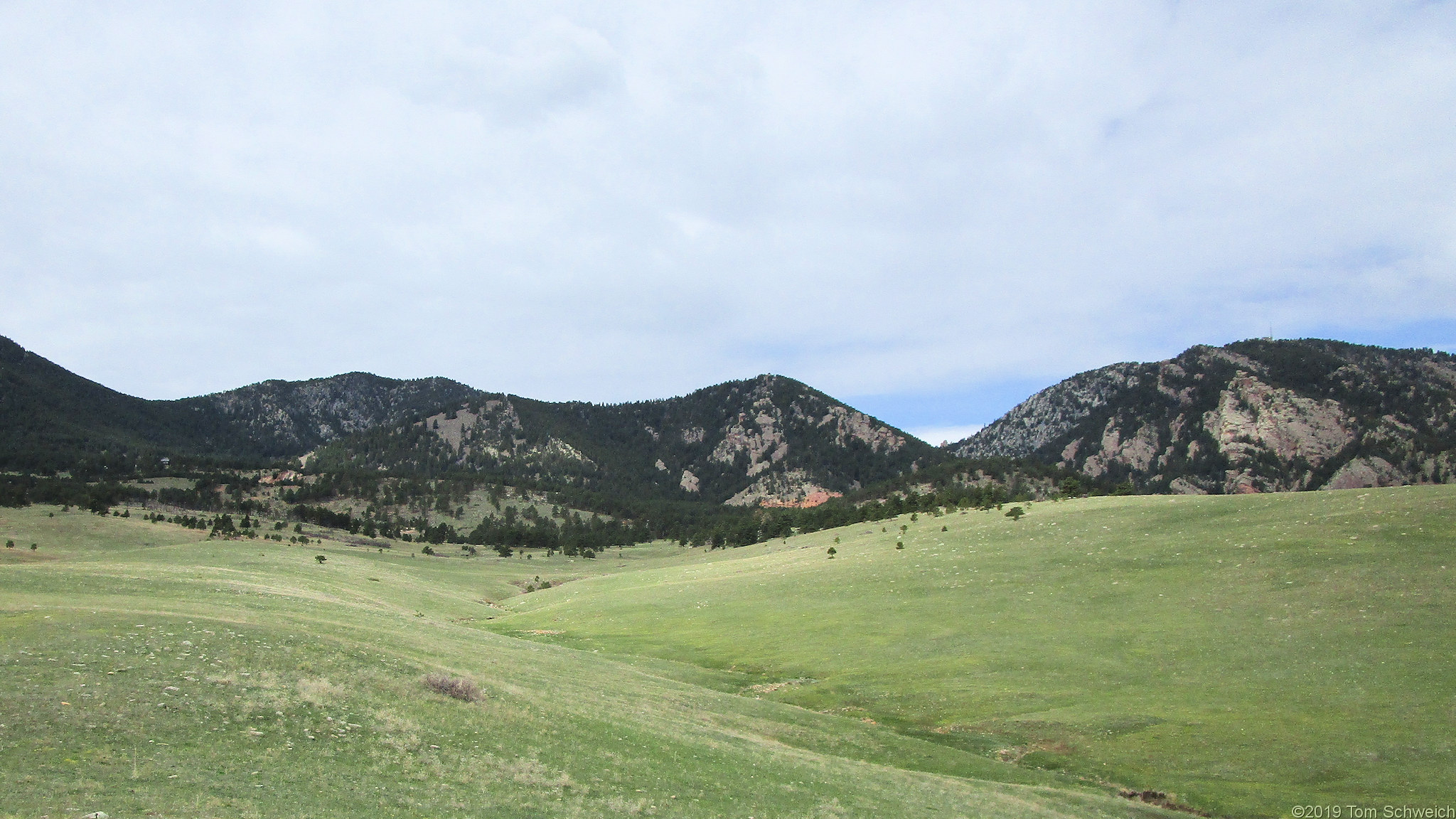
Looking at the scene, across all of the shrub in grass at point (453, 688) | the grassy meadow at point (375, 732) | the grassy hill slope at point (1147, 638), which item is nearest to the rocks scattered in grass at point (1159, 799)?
the grassy hill slope at point (1147, 638)

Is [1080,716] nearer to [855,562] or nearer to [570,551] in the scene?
[855,562]

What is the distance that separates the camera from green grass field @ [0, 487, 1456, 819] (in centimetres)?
1605

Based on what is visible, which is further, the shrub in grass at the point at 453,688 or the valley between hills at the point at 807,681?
the shrub in grass at the point at 453,688

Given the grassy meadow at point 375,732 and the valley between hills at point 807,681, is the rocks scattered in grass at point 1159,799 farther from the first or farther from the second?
the grassy meadow at point 375,732

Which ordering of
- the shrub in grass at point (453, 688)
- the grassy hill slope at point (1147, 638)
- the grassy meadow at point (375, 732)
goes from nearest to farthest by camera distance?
1. the grassy meadow at point (375, 732)
2. the shrub in grass at point (453, 688)
3. the grassy hill slope at point (1147, 638)

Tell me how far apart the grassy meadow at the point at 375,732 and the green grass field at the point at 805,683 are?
12 centimetres

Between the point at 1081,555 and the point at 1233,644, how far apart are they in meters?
23.1

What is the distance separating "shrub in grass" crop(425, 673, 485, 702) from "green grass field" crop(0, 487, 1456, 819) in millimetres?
480

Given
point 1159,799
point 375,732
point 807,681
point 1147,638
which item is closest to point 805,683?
point 807,681

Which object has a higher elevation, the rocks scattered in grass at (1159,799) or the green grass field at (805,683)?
the green grass field at (805,683)

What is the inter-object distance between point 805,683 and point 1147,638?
20320 millimetres

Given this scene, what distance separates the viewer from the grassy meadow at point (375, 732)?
45.8 feet

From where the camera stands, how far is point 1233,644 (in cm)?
4025

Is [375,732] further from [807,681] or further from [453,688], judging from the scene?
[807,681]
